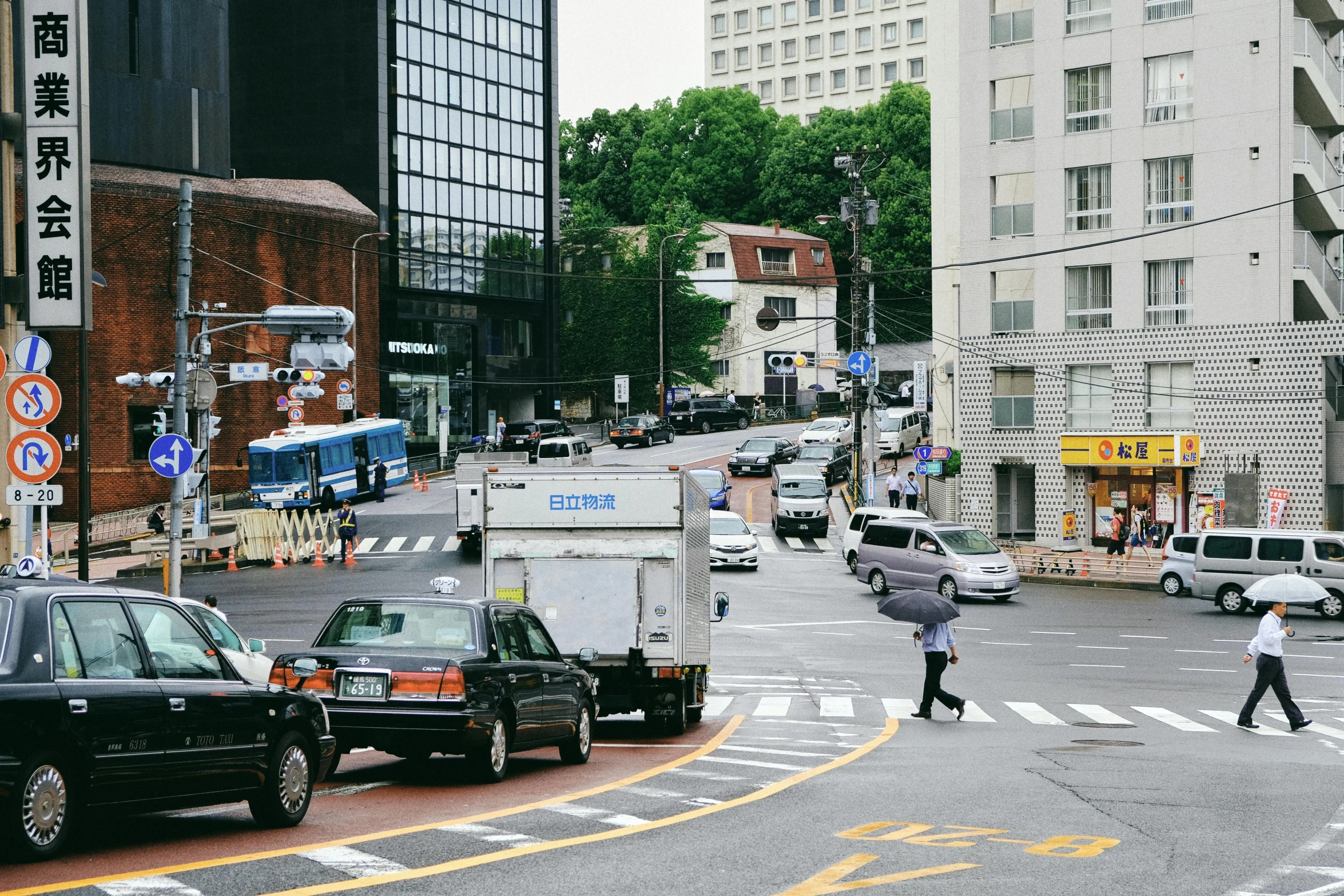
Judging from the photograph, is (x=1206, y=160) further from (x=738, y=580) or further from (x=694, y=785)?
(x=694, y=785)

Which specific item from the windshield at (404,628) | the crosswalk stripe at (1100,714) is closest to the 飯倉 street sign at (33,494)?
the windshield at (404,628)

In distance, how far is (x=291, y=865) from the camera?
9.23 meters

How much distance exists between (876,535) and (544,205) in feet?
190

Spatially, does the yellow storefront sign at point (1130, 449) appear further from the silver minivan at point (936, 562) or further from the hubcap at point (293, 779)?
the hubcap at point (293, 779)

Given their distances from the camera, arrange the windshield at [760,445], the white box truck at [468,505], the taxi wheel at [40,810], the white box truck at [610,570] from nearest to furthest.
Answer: the taxi wheel at [40,810] < the white box truck at [610,570] < the white box truck at [468,505] < the windshield at [760,445]

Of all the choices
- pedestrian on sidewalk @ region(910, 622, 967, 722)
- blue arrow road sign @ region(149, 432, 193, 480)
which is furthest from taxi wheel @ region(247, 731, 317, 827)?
blue arrow road sign @ region(149, 432, 193, 480)

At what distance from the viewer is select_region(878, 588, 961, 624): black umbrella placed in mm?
19750

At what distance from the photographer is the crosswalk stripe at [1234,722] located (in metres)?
18.9

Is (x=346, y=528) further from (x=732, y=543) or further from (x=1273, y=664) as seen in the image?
(x=1273, y=664)

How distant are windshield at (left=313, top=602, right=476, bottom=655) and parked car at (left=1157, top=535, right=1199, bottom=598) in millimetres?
29382

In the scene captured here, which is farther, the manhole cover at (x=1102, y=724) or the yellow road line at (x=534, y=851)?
the manhole cover at (x=1102, y=724)

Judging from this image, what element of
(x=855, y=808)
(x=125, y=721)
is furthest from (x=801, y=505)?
(x=125, y=721)

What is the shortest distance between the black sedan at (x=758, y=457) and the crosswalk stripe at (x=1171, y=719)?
45972 millimetres

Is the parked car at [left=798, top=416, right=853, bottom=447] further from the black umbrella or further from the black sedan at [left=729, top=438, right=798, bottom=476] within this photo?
the black umbrella
